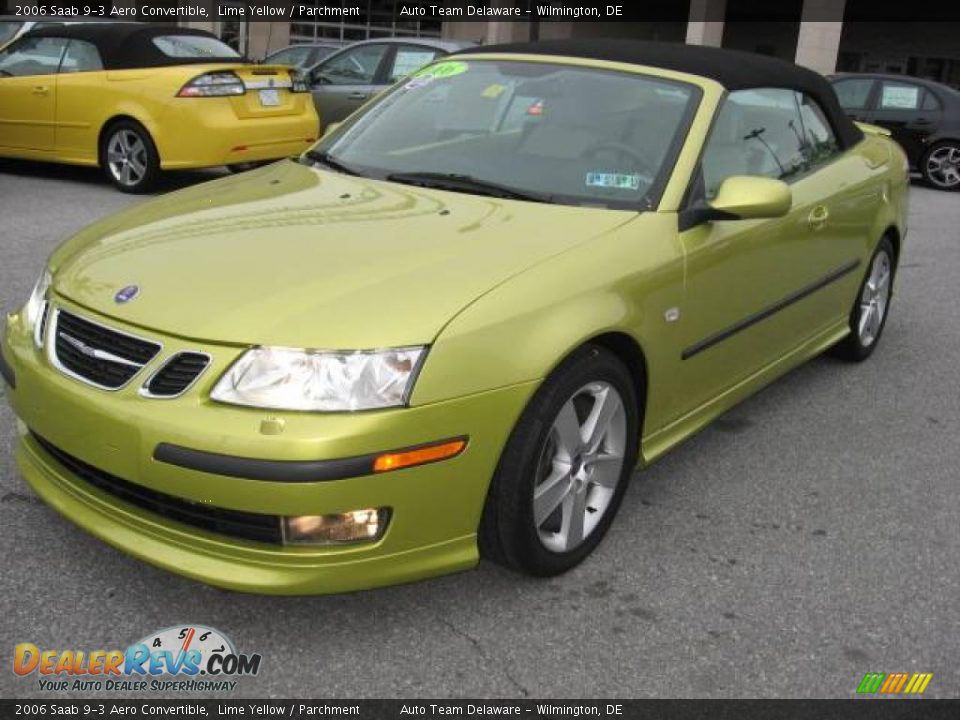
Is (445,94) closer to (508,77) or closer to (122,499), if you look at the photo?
(508,77)

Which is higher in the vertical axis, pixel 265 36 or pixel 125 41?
pixel 125 41

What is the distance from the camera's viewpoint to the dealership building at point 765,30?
26.3 meters

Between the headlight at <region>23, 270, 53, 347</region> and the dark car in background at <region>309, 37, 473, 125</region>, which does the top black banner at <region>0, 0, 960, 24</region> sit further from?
the headlight at <region>23, 270, 53, 347</region>

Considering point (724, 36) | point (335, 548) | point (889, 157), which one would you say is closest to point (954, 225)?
point (889, 157)

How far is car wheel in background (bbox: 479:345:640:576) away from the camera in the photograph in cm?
275

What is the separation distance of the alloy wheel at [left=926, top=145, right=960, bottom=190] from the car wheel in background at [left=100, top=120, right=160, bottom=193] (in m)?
9.77

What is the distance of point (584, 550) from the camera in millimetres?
3121

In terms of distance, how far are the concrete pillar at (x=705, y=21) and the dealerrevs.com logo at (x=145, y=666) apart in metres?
28.6

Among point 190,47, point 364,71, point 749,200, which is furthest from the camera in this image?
point 364,71

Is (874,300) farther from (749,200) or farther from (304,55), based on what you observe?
(304,55)
